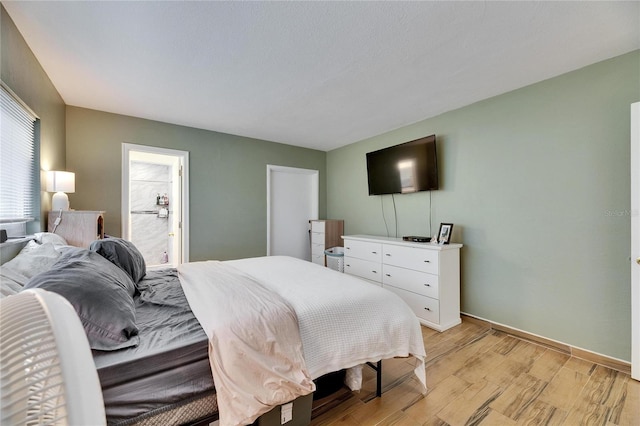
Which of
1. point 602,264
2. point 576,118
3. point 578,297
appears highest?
point 576,118

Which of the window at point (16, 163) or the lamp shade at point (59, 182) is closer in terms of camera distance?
the window at point (16, 163)

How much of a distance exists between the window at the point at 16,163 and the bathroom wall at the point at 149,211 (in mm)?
2421

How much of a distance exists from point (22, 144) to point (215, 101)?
62.1 inches

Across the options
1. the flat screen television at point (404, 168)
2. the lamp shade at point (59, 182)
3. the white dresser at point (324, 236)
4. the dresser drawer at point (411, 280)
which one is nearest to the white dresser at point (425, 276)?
the dresser drawer at point (411, 280)

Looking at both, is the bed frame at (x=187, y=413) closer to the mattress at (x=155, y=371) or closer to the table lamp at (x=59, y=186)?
the mattress at (x=155, y=371)

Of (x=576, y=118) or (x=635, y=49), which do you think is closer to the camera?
(x=635, y=49)

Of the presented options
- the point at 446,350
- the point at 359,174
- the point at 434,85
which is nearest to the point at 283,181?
the point at 359,174

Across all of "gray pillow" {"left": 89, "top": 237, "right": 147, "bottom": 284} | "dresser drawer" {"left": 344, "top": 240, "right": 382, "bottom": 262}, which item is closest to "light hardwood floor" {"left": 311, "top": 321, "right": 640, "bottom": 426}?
"dresser drawer" {"left": 344, "top": 240, "right": 382, "bottom": 262}

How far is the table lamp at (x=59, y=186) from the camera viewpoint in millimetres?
2352

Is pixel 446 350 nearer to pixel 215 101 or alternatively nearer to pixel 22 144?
pixel 215 101

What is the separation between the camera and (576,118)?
2.20 meters

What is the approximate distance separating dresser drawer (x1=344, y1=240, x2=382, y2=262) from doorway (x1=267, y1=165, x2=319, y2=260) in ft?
4.32

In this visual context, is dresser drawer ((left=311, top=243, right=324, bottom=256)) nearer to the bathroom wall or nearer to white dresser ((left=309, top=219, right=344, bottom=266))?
white dresser ((left=309, top=219, right=344, bottom=266))

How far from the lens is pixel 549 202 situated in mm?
2332
